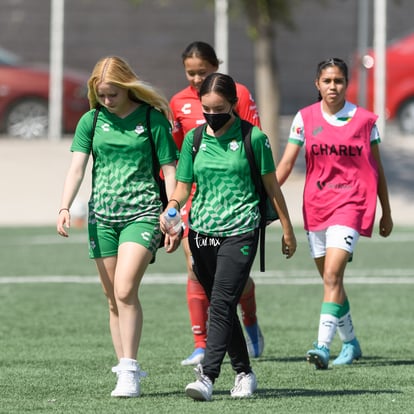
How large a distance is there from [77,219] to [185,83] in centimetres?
1143

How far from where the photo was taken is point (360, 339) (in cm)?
1056

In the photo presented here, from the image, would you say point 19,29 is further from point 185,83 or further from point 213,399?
point 213,399

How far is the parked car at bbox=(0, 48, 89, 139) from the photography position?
28547mm

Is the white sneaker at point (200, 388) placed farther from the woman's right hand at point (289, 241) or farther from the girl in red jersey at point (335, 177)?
the girl in red jersey at point (335, 177)

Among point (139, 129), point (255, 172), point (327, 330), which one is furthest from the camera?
point (327, 330)

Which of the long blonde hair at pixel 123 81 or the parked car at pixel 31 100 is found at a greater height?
the parked car at pixel 31 100

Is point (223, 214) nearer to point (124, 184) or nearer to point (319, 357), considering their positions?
point (124, 184)

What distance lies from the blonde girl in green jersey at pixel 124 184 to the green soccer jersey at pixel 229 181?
1.00ft

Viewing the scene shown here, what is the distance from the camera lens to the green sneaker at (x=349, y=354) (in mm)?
9305

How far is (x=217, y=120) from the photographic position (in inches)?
296

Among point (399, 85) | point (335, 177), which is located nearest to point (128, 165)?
point (335, 177)

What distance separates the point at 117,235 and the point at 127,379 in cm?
81

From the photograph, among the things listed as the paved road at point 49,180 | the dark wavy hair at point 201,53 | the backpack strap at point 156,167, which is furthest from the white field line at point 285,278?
the paved road at point 49,180

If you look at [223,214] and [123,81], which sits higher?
[123,81]
